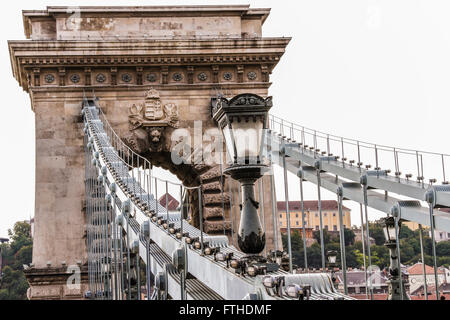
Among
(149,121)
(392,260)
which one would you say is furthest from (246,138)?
(149,121)

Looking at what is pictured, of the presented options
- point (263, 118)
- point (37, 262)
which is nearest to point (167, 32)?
point (37, 262)

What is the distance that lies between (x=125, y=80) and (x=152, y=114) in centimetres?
133

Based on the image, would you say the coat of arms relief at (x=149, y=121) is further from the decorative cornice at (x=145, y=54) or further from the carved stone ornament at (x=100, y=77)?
the carved stone ornament at (x=100, y=77)

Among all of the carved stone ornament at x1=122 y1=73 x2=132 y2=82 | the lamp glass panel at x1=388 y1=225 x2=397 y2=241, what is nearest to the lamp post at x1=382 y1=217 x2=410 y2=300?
the lamp glass panel at x1=388 y1=225 x2=397 y2=241

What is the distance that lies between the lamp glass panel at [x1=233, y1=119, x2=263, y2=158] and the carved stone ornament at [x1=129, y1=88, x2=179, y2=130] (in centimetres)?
1866

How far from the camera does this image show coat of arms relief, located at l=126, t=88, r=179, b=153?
27344 mm

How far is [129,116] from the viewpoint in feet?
89.8

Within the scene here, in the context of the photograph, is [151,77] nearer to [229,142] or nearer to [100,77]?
[100,77]

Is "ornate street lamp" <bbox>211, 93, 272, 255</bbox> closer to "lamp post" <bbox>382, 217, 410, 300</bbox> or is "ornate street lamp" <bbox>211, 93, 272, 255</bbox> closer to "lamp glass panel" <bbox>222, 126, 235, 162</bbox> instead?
"lamp glass panel" <bbox>222, 126, 235, 162</bbox>

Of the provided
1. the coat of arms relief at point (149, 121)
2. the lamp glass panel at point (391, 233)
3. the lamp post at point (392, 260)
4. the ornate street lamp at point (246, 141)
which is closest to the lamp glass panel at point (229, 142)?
the ornate street lamp at point (246, 141)

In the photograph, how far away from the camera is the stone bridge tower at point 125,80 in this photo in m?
26.7

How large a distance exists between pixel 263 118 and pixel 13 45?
19.1 metres

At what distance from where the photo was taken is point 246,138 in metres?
8.84
